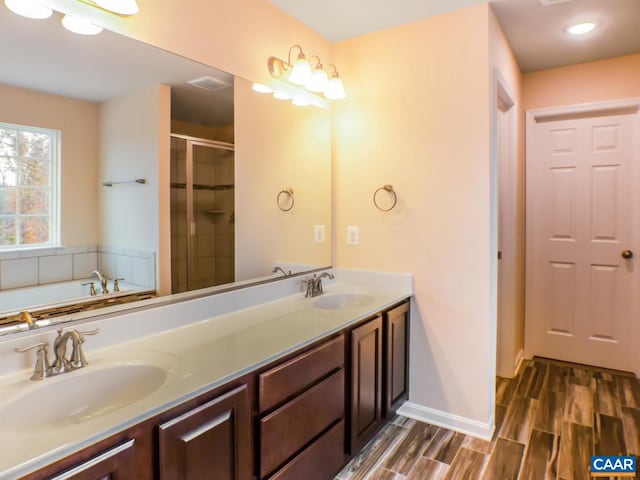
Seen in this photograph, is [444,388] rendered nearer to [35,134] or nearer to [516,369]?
[516,369]

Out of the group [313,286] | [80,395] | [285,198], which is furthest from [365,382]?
[80,395]

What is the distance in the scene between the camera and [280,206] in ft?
7.83

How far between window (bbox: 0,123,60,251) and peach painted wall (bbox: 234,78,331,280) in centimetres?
84

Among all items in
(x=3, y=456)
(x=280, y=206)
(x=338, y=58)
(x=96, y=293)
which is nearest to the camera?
(x=3, y=456)

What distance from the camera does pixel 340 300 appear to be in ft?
7.84

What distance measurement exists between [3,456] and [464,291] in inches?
81.4

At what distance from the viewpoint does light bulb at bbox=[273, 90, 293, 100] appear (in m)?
2.28

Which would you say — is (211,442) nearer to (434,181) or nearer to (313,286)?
(313,286)

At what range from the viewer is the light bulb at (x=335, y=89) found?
244 cm

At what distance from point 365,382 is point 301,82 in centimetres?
164

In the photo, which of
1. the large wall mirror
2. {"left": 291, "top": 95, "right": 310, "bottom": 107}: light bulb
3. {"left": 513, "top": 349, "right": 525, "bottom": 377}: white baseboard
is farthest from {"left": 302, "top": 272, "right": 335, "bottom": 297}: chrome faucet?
{"left": 513, "top": 349, "right": 525, "bottom": 377}: white baseboard

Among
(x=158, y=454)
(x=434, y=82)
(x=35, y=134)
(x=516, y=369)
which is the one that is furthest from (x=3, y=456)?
(x=516, y=369)

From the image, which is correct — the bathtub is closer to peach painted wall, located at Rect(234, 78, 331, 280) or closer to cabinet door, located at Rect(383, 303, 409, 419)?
peach painted wall, located at Rect(234, 78, 331, 280)

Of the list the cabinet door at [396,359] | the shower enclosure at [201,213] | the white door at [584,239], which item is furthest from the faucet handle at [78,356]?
the white door at [584,239]
